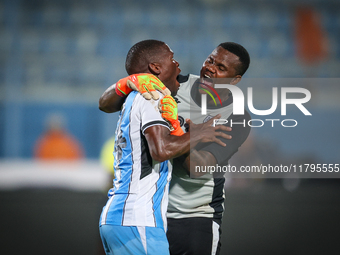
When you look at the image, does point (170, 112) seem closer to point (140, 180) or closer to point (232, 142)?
point (140, 180)

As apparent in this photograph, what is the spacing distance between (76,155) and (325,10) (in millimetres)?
9774

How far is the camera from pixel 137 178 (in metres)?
1.98

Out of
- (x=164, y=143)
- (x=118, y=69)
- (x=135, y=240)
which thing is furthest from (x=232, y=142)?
(x=118, y=69)

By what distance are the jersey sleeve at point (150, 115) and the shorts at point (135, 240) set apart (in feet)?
1.69

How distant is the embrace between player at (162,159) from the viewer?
1.93 m

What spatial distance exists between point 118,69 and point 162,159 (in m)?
9.52

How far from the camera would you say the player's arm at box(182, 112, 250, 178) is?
2.31 m

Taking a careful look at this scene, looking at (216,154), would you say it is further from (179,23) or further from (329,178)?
(179,23)

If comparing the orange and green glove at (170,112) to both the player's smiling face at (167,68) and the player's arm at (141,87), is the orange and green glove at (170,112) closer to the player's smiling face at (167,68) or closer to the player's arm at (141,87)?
the player's arm at (141,87)

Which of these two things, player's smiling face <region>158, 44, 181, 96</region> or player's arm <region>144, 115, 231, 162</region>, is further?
player's smiling face <region>158, 44, 181, 96</region>

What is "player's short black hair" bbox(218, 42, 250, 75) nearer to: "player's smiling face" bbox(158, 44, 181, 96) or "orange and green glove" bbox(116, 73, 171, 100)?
"player's smiling face" bbox(158, 44, 181, 96)

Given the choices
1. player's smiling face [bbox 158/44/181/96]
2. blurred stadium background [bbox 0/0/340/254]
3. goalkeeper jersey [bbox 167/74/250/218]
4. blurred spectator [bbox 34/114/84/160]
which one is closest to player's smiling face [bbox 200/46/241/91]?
goalkeeper jersey [bbox 167/74/250/218]

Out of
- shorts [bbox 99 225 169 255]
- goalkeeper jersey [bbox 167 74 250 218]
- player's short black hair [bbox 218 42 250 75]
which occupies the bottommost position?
shorts [bbox 99 225 169 255]

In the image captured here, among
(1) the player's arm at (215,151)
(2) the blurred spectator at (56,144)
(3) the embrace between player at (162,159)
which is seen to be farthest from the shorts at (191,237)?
(2) the blurred spectator at (56,144)
